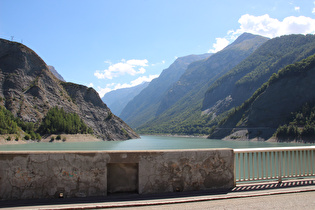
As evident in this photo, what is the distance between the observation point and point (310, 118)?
316ft

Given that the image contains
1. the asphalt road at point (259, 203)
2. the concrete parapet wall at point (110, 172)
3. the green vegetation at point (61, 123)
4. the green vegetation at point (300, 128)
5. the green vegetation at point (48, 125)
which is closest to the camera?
the asphalt road at point (259, 203)

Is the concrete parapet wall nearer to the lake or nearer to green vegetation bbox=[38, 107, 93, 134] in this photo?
the lake

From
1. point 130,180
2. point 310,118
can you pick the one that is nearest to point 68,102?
point 310,118

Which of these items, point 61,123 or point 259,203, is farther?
point 61,123

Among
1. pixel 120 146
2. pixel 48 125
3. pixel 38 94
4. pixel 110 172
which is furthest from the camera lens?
pixel 38 94

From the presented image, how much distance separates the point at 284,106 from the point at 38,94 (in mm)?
98999

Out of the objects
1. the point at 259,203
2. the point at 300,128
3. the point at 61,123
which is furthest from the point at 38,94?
the point at 259,203

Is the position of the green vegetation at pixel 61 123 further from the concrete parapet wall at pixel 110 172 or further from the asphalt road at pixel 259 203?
the asphalt road at pixel 259 203

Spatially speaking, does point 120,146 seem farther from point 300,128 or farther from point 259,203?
point 259,203

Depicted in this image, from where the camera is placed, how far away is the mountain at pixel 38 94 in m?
98.2

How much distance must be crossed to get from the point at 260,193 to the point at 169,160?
2.93 m

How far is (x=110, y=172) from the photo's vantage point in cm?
821

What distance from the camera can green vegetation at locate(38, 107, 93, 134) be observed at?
99750mm

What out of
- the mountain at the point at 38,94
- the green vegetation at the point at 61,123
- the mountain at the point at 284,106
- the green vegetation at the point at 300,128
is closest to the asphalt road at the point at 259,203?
the green vegetation at the point at 300,128
